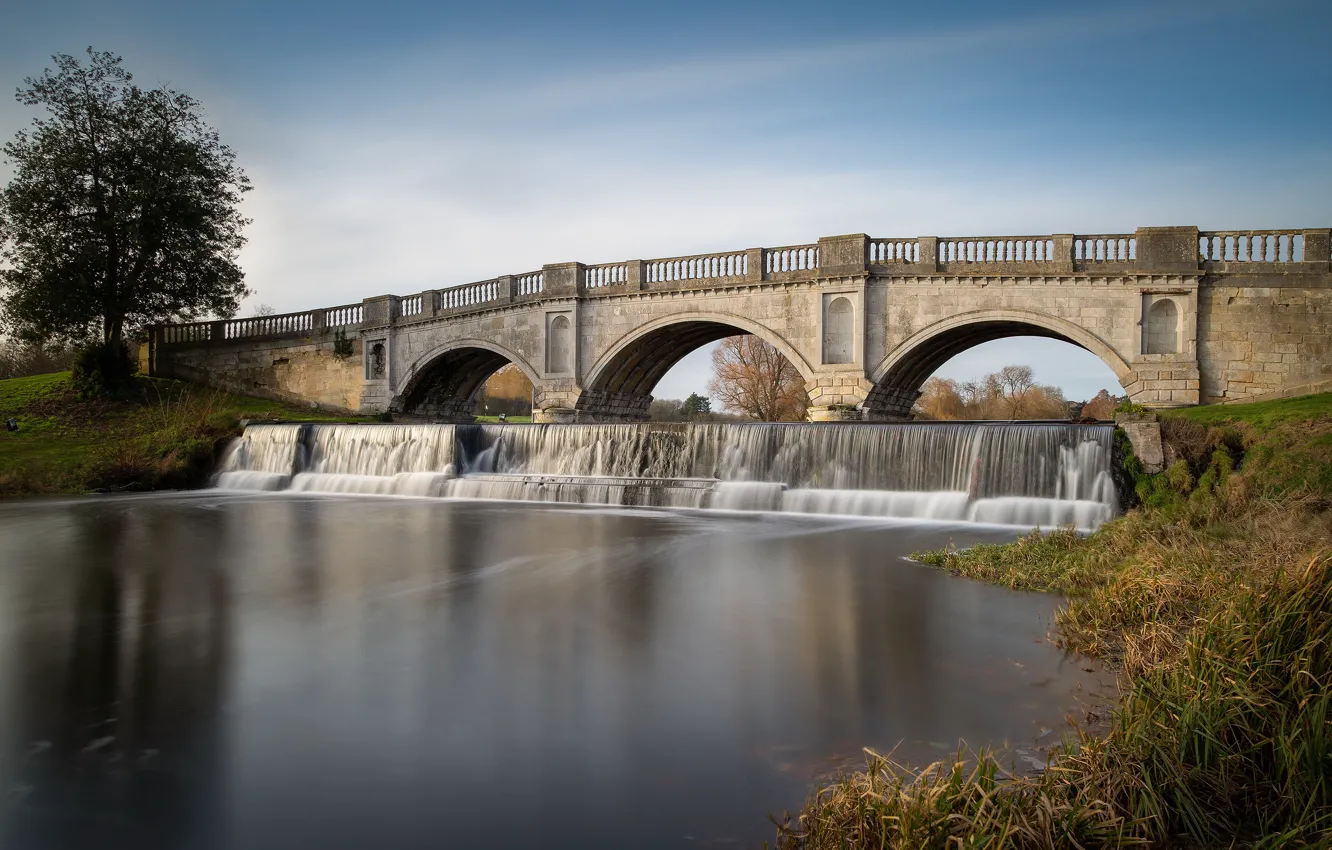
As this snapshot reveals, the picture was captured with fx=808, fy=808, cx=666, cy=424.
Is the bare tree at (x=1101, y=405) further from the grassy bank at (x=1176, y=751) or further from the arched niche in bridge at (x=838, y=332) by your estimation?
the grassy bank at (x=1176, y=751)

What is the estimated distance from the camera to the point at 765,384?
35312mm

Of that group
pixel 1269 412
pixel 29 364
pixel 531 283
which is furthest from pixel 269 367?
pixel 1269 412

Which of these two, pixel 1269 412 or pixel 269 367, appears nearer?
pixel 1269 412

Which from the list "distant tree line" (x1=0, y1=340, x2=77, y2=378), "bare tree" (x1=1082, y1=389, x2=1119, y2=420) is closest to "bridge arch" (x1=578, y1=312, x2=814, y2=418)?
"bare tree" (x1=1082, y1=389, x2=1119, y2=420)

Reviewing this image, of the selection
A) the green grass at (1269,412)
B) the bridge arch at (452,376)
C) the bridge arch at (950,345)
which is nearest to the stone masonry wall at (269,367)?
the bridge arch at (452,376)

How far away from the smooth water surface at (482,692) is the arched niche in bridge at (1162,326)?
45.2ft

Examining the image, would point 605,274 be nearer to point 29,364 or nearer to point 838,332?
point 838,332

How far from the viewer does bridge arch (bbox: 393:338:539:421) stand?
92.0 feet

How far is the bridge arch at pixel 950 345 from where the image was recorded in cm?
1888

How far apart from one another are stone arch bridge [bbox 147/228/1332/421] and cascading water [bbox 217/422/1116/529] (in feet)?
15.9

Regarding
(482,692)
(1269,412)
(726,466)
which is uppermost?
(1269,412)

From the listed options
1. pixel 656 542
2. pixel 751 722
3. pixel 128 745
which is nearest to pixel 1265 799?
pixel 751 722

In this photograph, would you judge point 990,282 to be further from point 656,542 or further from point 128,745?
point 128,745

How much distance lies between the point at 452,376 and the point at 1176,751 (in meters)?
31.4
